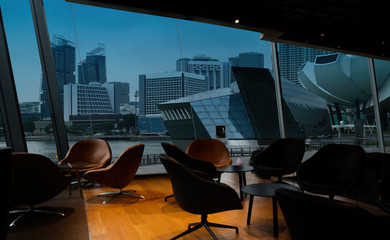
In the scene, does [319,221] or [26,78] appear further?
[26,78]

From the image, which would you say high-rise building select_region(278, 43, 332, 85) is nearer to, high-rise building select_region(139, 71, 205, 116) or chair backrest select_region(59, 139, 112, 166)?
high-rise building select_region(139, 71, 205, 116)

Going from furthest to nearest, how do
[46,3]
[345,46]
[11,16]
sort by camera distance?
[345,46], [46,3], [11,16]

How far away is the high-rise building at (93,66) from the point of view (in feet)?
20.4

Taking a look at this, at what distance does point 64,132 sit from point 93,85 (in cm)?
121

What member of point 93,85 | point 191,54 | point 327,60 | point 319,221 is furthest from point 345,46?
point 319,221

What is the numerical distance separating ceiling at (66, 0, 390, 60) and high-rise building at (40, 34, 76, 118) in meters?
1.96

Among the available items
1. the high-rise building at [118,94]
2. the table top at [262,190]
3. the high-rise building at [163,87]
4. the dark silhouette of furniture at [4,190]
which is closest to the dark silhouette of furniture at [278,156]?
the table top at [262,190]

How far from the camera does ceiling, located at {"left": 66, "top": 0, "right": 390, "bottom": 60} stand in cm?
449

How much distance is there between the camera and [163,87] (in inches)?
271

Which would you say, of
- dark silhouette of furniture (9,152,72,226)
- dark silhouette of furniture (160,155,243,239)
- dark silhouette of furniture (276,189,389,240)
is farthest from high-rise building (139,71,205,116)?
dark silhouette of furniture (276,189,389,240)

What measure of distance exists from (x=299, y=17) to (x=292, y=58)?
208 centimetres

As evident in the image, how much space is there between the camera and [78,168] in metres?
4.77

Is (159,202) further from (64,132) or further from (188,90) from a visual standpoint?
(188,90)

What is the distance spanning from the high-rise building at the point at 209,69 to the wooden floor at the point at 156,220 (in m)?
3.10
